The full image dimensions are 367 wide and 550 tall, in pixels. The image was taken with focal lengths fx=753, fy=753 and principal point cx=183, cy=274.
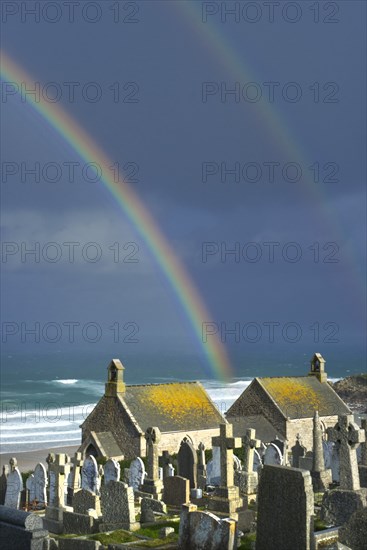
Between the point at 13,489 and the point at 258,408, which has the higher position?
the point at 258,408

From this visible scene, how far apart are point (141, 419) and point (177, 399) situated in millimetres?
3514

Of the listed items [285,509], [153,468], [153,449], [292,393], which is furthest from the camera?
[292,393]

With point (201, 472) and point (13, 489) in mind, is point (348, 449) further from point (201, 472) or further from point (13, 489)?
point (201, 472)

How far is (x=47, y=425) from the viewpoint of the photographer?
237 feet

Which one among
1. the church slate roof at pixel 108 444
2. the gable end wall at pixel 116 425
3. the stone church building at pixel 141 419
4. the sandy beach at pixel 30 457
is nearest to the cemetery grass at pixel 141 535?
the stone church building at pixel 141 419

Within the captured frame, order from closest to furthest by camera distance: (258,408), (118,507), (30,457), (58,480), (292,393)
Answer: (118,507) → (58,480) → (258,408) → (292,393) → (30,457)

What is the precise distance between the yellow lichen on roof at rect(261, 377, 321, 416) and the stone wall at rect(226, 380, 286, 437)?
16.1 inches

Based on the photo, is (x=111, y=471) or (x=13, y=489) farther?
(x=111, y=471)

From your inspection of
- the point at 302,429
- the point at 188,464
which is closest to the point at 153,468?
the point at 188,464

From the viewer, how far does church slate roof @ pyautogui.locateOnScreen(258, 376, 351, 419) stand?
4100cm

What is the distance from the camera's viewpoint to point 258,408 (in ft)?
135

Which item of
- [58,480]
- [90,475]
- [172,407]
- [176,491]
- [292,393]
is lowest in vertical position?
[176,491]

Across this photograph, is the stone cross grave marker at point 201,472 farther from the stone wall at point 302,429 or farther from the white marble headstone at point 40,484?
the stone wall at point 302,429

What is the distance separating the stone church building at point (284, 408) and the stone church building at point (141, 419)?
184cm
